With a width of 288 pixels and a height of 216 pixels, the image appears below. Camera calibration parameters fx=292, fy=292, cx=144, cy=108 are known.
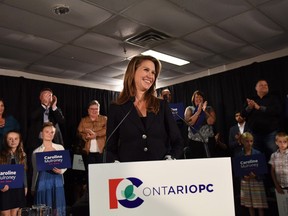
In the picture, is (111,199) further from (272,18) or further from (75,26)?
(272,18)

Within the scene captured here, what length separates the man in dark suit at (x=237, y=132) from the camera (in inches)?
Answer: 203

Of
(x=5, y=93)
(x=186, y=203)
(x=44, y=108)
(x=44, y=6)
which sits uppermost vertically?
(x=44, y=6)

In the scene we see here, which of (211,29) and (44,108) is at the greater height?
(211,29)

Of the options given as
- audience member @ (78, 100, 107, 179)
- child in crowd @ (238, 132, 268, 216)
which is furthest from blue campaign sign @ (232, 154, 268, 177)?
audience member @ (78, 100, 107, 179)

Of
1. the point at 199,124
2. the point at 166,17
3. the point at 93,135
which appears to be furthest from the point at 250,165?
the point at 93,135

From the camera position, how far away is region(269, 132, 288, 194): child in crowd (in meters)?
3.94

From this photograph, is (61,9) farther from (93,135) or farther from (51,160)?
(93,135)

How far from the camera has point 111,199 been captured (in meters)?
0.81

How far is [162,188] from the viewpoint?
33.0 inches

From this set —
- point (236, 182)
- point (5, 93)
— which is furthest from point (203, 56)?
point (5, 93)

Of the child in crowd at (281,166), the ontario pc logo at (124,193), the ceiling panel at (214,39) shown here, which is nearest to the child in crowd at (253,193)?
the child in crowd at (281,166)

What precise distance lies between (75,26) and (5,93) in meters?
2.34

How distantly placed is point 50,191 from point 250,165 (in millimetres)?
2809

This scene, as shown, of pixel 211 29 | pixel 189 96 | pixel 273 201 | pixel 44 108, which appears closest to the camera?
pixel 211 29
